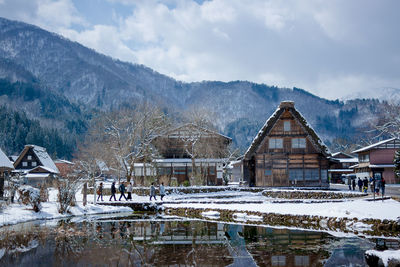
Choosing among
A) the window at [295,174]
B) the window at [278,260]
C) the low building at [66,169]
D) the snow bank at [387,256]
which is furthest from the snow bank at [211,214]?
the window at [295,174]

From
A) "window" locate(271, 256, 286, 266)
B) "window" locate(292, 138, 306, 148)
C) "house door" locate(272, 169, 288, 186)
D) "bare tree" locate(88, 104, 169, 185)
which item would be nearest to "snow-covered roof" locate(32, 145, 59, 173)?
"bare tree" locate(88, 104, 169, 185)

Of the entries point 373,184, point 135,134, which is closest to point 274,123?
point 373,184

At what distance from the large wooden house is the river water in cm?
2247

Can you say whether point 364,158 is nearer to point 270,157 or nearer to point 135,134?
point 270,157

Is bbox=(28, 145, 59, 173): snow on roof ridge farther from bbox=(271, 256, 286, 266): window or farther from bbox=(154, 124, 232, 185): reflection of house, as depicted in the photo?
bbox=(271, 256, 286, 266): window

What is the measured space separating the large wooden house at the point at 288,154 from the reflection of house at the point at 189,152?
6.26m

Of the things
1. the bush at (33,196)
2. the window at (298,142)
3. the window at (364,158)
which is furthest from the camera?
the window at (364,158)

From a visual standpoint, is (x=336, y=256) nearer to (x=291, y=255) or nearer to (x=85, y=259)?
(x=291, y=255)

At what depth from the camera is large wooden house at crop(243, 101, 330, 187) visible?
3875cm

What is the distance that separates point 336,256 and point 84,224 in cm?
1187

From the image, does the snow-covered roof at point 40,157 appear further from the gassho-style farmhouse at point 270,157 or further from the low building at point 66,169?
the gassho-style farmhouse at point 270,157

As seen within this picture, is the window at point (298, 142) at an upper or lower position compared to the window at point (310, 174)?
upper

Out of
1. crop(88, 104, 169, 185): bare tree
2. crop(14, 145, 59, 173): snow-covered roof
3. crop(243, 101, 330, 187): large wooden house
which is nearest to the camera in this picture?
crop(88, 104, 169, 185): bare tree

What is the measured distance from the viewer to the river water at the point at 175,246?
10.1 metres
